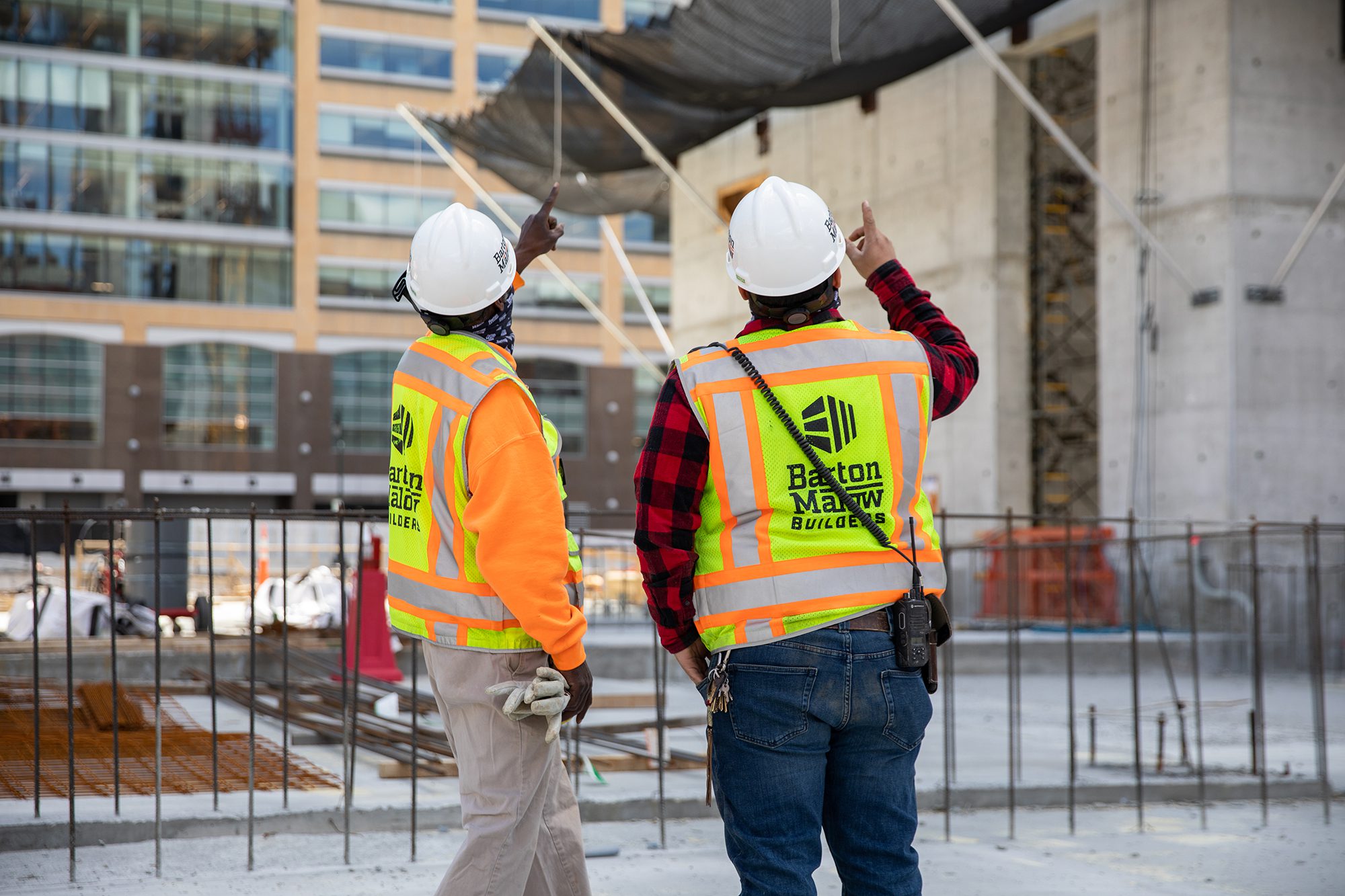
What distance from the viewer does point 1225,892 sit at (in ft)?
16.5

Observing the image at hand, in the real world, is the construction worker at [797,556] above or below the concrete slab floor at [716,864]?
above

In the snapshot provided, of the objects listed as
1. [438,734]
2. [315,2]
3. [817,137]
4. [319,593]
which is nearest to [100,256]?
[315,2]

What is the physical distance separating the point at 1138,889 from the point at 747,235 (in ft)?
10.9

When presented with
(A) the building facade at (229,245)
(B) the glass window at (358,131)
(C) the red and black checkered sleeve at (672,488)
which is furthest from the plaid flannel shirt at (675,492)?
(B) the glass window at (358,131)

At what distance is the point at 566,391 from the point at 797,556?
177 feet

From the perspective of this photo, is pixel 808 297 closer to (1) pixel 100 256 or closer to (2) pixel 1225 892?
(2) pixel 1225 892

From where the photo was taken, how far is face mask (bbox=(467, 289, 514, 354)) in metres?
3.41

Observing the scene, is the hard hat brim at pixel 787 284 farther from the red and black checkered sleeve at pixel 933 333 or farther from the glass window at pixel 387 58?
the glass window at pixel 387 58

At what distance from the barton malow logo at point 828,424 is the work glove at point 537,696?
0.89 metres

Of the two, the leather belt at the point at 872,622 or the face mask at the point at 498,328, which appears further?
the face mask at the point at 498,328

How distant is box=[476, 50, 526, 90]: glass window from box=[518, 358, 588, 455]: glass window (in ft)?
38.8

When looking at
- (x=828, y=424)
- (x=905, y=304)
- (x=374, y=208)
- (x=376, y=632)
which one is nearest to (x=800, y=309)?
(x=828, y=424)

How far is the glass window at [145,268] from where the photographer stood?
49.0 m

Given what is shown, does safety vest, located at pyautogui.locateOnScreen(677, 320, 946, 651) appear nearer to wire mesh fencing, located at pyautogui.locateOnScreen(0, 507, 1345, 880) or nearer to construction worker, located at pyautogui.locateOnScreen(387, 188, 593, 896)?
construction worker, located at pyautogui.locateOnScreen(387, 188, 593, 896)
